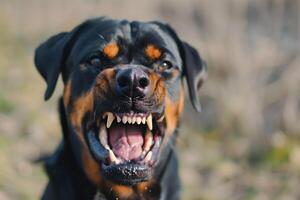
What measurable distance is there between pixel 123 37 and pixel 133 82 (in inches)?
26.3

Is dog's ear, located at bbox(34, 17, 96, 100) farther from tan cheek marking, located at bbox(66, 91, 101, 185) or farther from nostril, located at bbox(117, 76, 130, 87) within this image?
nostril, located at bbox(117, 76, 130, 87)

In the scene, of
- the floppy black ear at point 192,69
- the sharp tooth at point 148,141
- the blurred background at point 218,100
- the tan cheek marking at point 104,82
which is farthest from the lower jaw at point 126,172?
the blurred background at point 218,100

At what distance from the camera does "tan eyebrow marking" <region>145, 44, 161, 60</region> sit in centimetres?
480

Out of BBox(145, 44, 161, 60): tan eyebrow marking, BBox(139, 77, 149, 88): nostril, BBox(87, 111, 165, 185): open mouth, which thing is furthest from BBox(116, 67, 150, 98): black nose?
BBox(145, 44, 161, 60): tan eyebrow marking

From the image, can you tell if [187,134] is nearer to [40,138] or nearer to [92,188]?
[40,138]

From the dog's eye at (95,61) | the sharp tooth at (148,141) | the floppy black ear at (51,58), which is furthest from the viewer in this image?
the floppy black ear at (51,58)

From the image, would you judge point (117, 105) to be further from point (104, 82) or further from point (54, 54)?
point (54, 54)

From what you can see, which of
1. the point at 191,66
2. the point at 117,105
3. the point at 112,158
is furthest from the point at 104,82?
the point at 191,66

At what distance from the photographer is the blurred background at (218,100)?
7.79 m

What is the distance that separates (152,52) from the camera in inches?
189

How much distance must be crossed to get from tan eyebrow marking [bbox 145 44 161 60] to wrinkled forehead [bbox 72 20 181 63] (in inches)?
0.9

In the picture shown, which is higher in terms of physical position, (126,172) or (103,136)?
(103,136)

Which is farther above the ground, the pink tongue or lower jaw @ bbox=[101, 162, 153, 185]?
the pink tongue

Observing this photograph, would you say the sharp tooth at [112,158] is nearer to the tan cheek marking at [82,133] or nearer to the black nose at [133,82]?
the tan cheek marking at [82,133]
